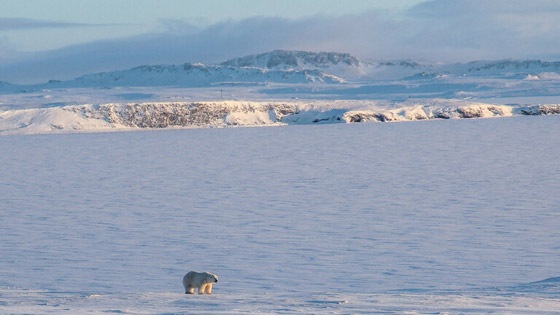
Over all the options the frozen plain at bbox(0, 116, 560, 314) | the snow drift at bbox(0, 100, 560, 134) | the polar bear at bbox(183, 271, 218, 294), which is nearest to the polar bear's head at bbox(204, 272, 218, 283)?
the polar bear at bbox(183, 271, 218, 294)

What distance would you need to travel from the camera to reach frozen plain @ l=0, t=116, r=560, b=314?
6500mm

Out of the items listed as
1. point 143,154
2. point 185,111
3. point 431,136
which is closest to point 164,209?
point 143,154

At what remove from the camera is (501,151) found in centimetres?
2106

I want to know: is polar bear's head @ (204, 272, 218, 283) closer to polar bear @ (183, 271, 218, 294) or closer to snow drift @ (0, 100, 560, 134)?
polar bear @ (183, 271, 218, 294)

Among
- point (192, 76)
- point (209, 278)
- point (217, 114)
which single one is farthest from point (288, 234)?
point (192, 76)

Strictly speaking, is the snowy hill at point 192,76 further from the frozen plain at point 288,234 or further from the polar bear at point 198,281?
the polar bear at point 198,281

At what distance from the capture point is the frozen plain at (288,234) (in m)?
6.50

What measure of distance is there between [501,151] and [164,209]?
38.5 ft

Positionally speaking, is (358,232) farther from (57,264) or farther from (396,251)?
(57,264)

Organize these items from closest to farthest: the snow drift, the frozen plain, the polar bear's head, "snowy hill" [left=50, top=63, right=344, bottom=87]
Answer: the frozen plain < the polar bear's head < the snow drift < "snowy hill" [left=50, top=63, right=344, bottom=87]

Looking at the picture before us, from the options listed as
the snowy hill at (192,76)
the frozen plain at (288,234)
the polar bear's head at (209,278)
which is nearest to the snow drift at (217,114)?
the frozen plain at (288,234)

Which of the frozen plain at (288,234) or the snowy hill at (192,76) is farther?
the snowy hill at (192,76)

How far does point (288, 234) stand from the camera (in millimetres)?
9844

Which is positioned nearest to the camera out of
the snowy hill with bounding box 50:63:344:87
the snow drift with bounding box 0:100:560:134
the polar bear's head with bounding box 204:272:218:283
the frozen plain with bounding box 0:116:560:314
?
the frozen plain with bounding box 0:116:560:314
